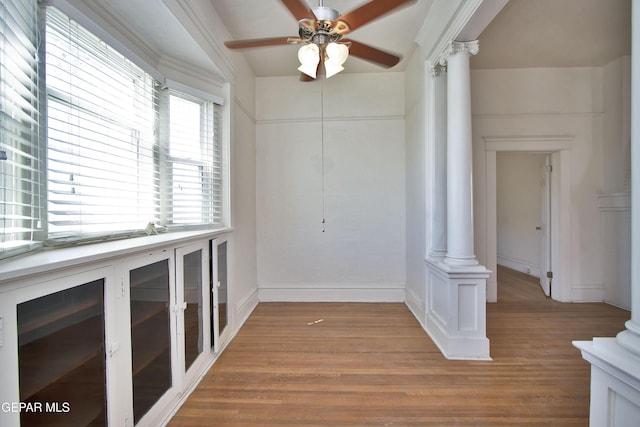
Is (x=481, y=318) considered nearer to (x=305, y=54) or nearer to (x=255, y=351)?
(x=255, y=351)

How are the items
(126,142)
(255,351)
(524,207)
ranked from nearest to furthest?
1. (126,142)
2. (255,351)
3. (524,207)

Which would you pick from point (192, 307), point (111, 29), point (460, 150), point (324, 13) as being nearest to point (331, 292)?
point (192, 307)

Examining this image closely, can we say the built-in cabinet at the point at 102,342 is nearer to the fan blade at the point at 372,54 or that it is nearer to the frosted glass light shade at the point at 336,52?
the frosted glass light shade at the point at 336,52

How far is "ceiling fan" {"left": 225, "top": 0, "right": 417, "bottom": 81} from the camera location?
1.52m

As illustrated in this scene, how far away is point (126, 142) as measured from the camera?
174cm

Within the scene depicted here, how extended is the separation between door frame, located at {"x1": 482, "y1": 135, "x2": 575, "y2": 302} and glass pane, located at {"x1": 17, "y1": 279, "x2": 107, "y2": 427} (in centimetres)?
399

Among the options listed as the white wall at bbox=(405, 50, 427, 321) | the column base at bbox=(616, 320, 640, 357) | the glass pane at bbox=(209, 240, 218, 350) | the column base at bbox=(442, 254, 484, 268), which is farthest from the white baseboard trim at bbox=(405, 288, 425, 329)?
the glass pane at bbox=(209, 240, 218, 350)

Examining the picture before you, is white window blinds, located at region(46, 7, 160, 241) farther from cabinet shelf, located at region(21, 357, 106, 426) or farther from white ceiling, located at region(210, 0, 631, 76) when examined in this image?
white ceiling, located at region(210, 0, 631, 76)

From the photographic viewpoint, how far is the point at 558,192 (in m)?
3.62

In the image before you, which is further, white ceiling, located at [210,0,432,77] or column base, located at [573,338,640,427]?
white ceiling, located at [210,0,432,77]

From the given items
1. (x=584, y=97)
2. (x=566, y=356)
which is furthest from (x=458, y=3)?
(x=566, y=356)

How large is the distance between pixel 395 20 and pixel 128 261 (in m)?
3.03

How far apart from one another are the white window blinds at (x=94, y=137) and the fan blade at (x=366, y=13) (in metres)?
1.44

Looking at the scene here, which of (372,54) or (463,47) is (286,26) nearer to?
(372,54)
